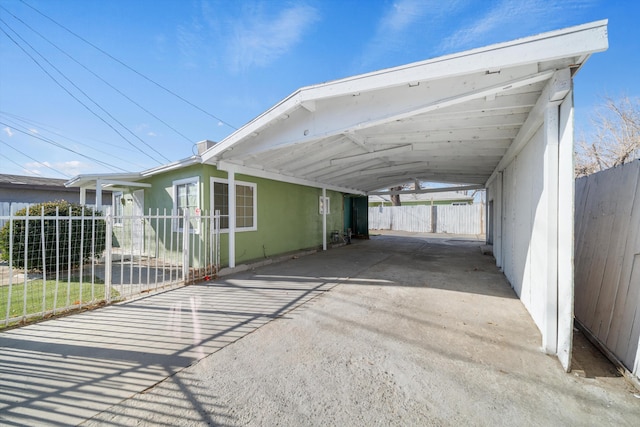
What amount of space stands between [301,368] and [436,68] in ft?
12.1

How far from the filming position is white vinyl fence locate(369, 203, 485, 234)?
1638 centimetres

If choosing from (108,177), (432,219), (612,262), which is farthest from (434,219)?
(108,177)

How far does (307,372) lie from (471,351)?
1.80m

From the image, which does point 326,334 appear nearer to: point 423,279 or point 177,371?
point 177,371

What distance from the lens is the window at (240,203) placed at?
6555 mm

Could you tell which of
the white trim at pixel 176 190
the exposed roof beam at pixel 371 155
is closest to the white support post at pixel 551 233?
the exposed roof beam at pixel 371 155

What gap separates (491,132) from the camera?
15.2ft

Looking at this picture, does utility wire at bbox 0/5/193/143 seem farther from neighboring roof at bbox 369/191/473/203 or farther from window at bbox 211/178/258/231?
neighboring roof at bbox 369/191/473/203

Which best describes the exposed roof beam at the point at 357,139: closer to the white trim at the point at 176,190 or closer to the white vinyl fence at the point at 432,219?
the white trim at the point at 176,190

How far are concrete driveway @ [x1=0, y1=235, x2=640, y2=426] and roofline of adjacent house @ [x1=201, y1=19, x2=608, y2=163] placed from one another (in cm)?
302

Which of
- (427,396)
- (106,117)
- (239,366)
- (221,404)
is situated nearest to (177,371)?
(239,366)

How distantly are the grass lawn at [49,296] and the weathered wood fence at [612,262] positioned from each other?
20.6ft

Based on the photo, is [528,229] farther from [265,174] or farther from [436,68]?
[265,174]

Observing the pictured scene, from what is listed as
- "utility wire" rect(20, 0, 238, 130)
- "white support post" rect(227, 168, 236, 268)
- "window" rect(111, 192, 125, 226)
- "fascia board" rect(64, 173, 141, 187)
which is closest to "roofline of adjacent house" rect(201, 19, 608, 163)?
"white support post" rect(227, 168, 236, 268)
